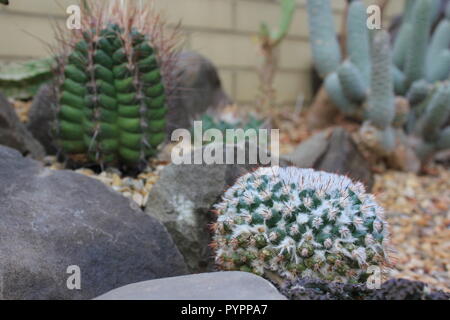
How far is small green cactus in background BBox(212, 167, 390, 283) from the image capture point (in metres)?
1.84

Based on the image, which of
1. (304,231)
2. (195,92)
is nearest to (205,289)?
(304,231)

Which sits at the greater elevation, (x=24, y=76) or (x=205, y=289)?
(x=24, y=76)

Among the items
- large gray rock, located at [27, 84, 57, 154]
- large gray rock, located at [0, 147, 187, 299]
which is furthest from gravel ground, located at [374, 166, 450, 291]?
large gray rock, located at [27, 84, 57, 154]

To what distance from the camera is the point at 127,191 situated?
106 inches

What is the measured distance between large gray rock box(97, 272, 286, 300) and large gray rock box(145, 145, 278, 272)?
66cm

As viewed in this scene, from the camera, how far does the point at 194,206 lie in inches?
94.4

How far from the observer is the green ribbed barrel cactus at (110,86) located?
2.71 metres

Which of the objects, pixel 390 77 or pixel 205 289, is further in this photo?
pixel 390 77

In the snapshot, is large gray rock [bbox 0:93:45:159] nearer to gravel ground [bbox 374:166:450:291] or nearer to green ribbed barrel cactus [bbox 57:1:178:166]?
green ribbed barrel cactus [bbox 57:1:178:166]

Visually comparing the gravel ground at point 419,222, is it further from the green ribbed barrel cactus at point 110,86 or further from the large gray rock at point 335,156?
the green ribbed barrel cactus at point 110,86

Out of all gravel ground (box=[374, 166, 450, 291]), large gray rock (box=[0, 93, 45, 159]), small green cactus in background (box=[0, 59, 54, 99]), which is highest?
small green cactus in background (box=[0, 59, 54, 99])

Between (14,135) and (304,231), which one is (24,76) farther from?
(304,231)

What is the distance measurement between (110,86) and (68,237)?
0.98 m
